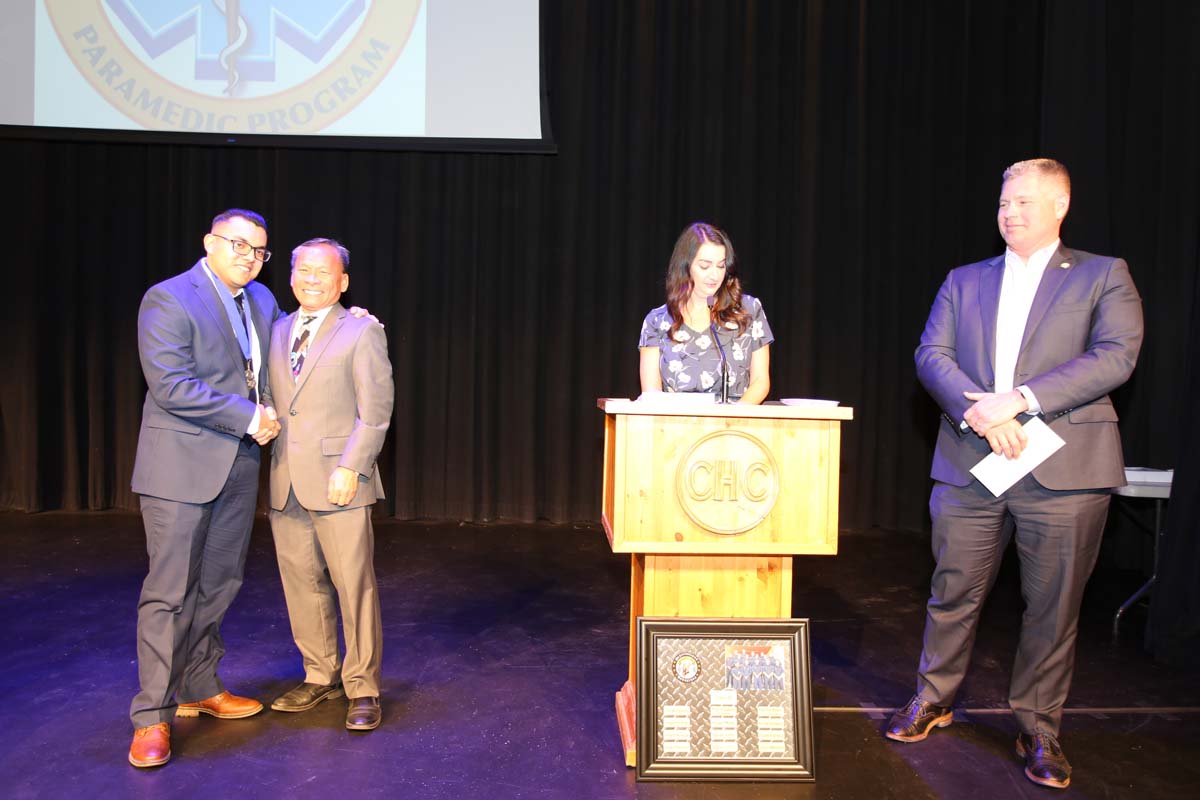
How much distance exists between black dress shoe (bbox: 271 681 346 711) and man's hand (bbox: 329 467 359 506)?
727mm

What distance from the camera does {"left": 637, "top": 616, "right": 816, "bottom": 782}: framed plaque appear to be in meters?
2.40

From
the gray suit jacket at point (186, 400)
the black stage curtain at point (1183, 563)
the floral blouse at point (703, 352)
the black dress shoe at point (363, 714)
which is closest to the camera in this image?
the gray suit jacket at point (186, 400)

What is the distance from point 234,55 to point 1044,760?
611cm

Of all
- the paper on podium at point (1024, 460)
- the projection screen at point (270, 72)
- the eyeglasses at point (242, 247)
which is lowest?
the paper on podium at point (1024, 460)

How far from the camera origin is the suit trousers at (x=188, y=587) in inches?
106

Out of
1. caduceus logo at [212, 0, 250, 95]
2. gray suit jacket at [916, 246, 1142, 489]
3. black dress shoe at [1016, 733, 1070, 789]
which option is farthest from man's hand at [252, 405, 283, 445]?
caduceus logo at [212, 0, 250, 95]

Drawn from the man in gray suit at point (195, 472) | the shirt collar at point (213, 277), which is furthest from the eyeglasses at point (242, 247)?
the shirt collar at point (213, 277)

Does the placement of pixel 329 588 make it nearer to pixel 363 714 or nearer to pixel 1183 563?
pixel 363 714

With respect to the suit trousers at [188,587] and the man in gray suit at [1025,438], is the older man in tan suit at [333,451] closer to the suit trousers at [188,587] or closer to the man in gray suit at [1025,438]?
the suit trousers at [188,587]

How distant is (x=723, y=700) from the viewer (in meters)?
2.43

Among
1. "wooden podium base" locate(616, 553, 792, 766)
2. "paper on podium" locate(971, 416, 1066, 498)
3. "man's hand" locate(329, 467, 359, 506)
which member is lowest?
"wooden podium base" locate(616, 553, 792, 766)

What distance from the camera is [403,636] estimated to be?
3822 mm

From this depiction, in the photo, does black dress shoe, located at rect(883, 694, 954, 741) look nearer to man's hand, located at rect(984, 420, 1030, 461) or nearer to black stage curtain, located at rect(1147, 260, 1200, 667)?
man's hand, located at rect(984, 420, 1030, 461)

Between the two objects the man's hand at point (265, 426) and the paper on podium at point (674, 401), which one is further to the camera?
the man's hand at point (265, 426)
